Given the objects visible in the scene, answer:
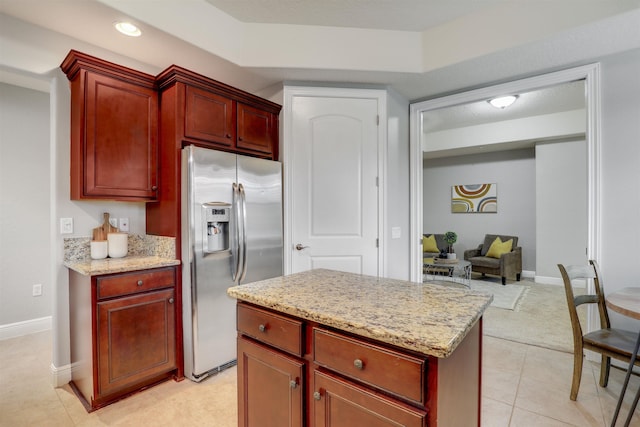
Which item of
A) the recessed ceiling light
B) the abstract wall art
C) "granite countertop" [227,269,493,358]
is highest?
the recessed ceiling light

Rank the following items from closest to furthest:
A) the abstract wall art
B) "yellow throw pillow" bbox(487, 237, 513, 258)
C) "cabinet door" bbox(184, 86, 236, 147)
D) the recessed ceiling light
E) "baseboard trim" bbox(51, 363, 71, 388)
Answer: the recessed ceiling light < "baseboard trim" bbox(51, 363, 71, 388) < "cabinet door" bbox(184, 86, 236, 147) < "yellow throw pillow" bbox(487, 237, 513, 258) < the abstract wall art

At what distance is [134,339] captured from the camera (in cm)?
210

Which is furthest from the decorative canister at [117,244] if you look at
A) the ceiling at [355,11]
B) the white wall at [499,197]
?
the white wall at [499,197]

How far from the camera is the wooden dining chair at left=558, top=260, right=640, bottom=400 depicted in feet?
6.23

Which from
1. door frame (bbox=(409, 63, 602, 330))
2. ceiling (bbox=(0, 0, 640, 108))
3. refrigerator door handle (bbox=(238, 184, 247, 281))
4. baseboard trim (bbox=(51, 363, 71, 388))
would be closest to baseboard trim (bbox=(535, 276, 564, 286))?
door frame (bbox=(409, 63, 602, 330))

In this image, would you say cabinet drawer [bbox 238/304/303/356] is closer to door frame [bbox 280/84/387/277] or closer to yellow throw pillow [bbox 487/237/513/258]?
door frame [bbox 280/84/387/277]

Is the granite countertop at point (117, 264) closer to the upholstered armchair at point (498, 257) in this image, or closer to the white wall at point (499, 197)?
the upholstered armchair at point (498, 257)

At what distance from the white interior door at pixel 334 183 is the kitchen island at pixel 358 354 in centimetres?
138

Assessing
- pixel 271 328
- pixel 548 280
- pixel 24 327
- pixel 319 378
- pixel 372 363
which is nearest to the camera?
pixel 372 363

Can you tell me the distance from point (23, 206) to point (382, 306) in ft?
12.2

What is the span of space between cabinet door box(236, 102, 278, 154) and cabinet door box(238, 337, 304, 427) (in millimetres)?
1820

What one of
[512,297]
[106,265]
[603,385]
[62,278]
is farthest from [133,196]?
[512,297]

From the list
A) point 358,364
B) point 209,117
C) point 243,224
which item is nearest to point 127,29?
point 209,117

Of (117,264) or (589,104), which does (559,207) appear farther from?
(117,264)
